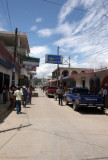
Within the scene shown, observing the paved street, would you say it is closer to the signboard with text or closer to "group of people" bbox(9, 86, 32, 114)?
"group of people" bbox(9, 86, 32, 114)

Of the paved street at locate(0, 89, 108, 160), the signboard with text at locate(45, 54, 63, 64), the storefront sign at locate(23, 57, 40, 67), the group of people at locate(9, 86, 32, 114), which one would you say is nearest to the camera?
the paved street at locate(0, 89, 108, 160)

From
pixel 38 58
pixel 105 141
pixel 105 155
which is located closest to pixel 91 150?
pixel 105 155

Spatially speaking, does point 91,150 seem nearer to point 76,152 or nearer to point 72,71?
point 76,152

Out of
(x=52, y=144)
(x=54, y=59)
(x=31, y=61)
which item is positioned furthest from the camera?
(x=54, y=59)

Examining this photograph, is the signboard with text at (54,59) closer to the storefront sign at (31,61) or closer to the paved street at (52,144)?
the storefront sign at (31,61)

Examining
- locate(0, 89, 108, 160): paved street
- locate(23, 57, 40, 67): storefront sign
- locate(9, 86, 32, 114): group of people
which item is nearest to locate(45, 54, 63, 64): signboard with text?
locate(23, 57, 40, 67): storefront sign

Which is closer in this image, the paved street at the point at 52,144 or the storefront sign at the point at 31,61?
the paved street at the point at 52,144

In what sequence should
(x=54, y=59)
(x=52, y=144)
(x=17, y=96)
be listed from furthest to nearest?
(x=54, y=59) → (x=17, y=96) → (x=52, y=144)

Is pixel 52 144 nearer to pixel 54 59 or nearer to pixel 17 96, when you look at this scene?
pixel 17 96

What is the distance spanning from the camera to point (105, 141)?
5.49 m

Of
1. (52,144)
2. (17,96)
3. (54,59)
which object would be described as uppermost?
(54,59)

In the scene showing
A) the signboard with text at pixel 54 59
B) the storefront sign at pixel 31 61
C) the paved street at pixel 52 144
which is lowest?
the paved street at pixel 52 144

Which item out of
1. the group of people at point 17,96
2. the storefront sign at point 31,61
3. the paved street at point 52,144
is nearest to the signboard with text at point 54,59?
the storefront sign at point 31,61

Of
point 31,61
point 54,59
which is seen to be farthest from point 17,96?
point 54,59
